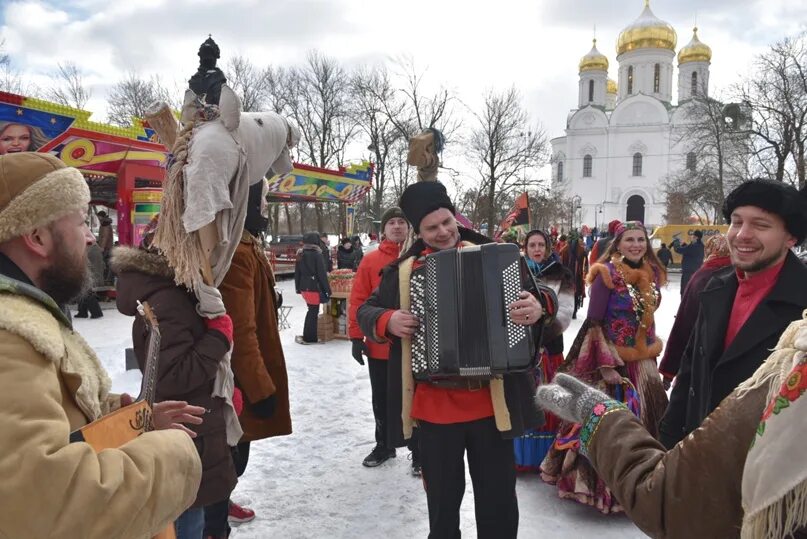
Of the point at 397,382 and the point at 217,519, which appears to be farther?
the point at 217,519

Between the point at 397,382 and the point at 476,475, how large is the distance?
60cm

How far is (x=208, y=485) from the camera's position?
2.34 metres

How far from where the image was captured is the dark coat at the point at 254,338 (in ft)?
9.11

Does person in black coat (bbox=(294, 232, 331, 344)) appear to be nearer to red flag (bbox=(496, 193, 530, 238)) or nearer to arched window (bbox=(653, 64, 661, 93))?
red flag (bbox=(496, 193, 530, 238))

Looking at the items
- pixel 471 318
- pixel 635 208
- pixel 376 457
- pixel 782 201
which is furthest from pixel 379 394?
pixel 635 208

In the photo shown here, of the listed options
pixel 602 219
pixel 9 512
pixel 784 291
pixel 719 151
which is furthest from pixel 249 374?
pixel 602 219

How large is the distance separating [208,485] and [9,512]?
1393 mm

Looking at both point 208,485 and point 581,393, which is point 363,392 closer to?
point 208,485

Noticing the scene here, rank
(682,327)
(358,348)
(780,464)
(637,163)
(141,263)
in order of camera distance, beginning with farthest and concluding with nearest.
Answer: (637,163)
(358,348)
(682,327)
(141,263)
(780,464)

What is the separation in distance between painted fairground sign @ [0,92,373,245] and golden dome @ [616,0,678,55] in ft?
161

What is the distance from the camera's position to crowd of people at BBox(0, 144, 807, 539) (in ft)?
3.58

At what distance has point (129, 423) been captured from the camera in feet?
4.90

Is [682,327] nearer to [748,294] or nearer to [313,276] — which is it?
[748,294]

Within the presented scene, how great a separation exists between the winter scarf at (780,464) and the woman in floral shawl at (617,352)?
2945 mm
